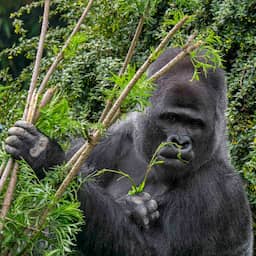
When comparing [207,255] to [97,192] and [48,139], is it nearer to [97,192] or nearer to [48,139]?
[97,192]

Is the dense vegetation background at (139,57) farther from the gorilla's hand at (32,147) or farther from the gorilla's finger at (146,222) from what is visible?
the gorilla's hand at (32,147)

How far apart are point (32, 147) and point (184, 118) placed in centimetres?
103

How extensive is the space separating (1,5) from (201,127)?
1.11 metres

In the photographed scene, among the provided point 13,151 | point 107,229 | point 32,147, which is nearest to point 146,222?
point 107,229

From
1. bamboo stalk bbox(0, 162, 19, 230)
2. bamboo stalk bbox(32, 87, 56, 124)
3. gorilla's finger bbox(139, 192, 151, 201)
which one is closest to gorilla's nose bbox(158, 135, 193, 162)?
gorilla's finger bbox(139, 192, 151, 201)

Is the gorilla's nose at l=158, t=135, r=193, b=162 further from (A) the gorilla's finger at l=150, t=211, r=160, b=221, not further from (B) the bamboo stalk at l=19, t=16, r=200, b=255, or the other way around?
(B) the bamboo stalk at l=19, t=16, r=200, b=255

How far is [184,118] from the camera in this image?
367 cm

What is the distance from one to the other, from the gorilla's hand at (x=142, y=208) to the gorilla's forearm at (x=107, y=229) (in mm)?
35

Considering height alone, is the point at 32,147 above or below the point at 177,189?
above

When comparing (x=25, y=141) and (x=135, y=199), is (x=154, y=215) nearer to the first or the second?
(x=135, y=199)

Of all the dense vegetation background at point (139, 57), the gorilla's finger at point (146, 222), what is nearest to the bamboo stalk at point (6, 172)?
the gorilla's finger at point (146, 222)

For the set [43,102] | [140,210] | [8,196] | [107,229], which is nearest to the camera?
[8,196]

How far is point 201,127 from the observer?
3.73 m

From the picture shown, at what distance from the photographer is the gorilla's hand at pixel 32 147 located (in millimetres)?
2773
